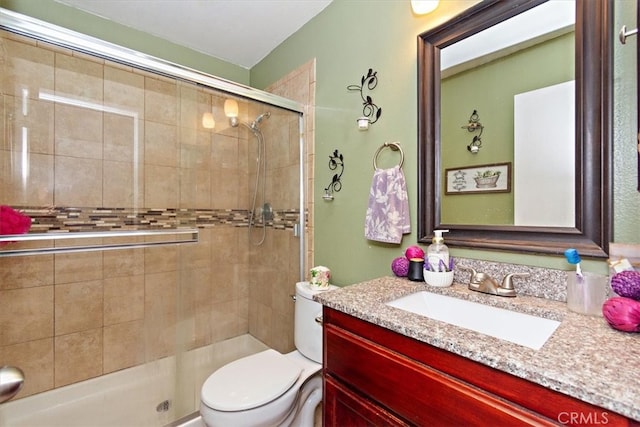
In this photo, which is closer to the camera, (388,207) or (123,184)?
(388,207)

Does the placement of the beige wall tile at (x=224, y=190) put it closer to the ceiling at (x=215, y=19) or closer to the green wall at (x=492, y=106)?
the ceiling at (x=215, y=19)

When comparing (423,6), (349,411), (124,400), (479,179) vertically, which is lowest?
(124,400)

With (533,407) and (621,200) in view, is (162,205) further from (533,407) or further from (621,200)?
(621,200)

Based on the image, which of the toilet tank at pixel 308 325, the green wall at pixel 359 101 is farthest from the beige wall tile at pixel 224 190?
the toilet tank at pixel 308 325

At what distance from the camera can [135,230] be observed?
179 centimetres

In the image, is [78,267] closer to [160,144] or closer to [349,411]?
[160,144]

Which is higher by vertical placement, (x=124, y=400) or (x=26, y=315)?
(x=26, y=315)

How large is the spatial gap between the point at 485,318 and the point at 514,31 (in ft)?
3.34

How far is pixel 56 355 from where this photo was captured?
1.72 m

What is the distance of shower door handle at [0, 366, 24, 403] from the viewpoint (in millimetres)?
383

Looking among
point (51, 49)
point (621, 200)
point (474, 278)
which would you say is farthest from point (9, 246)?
point (621, 200)

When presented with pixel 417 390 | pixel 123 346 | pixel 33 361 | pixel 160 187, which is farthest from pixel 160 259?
pixel 417 390

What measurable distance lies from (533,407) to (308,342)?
113cm

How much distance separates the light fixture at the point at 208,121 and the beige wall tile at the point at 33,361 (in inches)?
60.8
